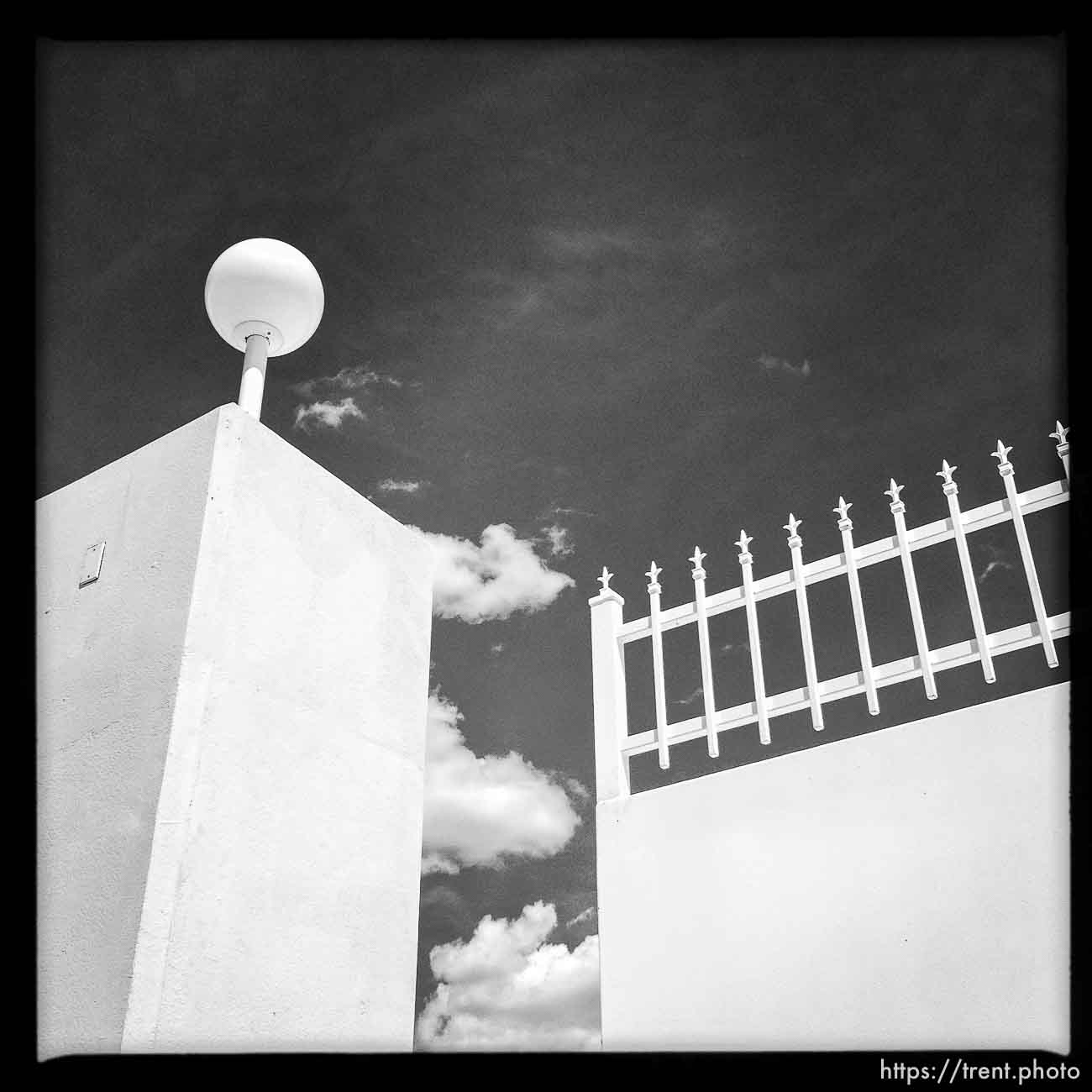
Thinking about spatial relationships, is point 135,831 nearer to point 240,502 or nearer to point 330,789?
point 330,789

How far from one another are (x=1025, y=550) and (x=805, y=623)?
0.77 metres

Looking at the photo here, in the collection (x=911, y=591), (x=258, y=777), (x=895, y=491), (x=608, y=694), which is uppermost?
(x=895, y=491)

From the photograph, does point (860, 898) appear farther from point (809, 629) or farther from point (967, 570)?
point (967, 570)

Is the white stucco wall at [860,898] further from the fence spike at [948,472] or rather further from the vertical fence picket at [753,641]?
the fence spike at [948,472]

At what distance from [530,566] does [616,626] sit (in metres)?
0.97

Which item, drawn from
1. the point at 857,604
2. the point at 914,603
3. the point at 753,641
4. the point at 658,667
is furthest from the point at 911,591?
the point at 658,667

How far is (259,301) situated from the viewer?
348 cm

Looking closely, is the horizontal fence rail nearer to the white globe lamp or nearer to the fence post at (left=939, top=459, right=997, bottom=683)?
the fence post at (left=939, top=459, right=997, bottom=683)

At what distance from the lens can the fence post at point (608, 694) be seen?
3773 millimetres

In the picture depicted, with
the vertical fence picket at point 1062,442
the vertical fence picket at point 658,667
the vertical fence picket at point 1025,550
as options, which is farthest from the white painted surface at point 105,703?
the vertical fence picket at point 1062,442

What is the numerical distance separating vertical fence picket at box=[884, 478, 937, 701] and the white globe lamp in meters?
2.24

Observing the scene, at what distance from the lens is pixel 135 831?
94.0 inches

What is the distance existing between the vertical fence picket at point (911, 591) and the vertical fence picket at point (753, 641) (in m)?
0.54

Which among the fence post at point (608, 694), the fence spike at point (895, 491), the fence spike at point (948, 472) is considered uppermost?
the fence spike at point (948, 472)
